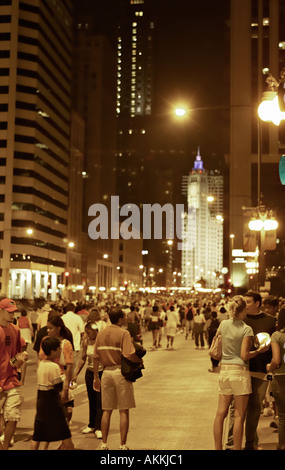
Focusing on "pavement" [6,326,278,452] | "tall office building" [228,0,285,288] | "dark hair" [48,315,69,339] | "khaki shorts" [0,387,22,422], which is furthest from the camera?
"tall office building" [228,0,285,288]

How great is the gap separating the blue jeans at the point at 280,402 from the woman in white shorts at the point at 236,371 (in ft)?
1.09

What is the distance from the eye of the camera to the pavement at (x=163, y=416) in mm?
9133

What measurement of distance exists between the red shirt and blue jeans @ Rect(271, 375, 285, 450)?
3.17 metres

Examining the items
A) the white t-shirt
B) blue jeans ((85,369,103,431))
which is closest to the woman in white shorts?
blue jeans ((85,369,103,431))

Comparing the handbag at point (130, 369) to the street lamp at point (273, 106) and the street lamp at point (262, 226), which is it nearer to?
the street lamp at point (273, 106)

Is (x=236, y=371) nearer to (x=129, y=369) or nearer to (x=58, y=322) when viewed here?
(x=129, y=369)

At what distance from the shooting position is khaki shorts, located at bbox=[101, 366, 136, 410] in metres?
8.76

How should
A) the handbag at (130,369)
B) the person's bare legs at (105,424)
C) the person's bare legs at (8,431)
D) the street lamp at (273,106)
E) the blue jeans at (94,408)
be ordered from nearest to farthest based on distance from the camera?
1. the person's bare legs at (8,431)
2. the person's bare legs at (105,424)
3. the handbag at (130,369)
4. the blue jeans at (94,408)
5. the street lamp at (273,106)

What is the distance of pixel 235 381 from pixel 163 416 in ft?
11.1

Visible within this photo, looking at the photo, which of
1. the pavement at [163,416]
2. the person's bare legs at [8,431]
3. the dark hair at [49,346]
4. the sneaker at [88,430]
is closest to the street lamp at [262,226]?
the pavement at [163,416]

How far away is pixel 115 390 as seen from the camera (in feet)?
29.1

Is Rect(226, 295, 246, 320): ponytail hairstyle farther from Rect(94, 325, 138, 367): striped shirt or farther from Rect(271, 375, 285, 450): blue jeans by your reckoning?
Rect(94, 325, 138, 367): striped shirt

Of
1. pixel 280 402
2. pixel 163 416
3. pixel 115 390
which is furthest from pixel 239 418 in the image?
pixel 163 416
